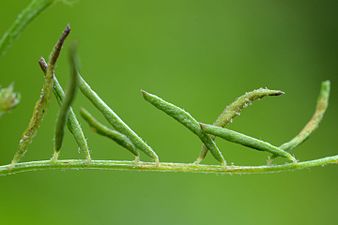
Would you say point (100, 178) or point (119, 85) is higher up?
point (119, 85)

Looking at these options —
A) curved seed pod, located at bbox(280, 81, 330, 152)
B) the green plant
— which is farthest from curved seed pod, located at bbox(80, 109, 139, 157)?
curved seed pod, located at bbox(280, 81, 330, 152)

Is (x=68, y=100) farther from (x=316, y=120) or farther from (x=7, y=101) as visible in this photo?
(x=316, y=120)

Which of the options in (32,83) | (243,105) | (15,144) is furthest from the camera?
(32,83)

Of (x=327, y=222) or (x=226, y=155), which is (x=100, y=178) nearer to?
(x=226, y=155)

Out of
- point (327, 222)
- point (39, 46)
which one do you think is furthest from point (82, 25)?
point (327, 222)

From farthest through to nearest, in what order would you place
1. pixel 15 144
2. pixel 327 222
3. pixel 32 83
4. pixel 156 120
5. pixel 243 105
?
pixel 327 222
pixel 156 120
pixel 32 83
pixel 15 144
pixel 243 105

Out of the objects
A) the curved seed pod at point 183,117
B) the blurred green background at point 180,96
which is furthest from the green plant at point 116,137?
the blurred green background at point 180,96
